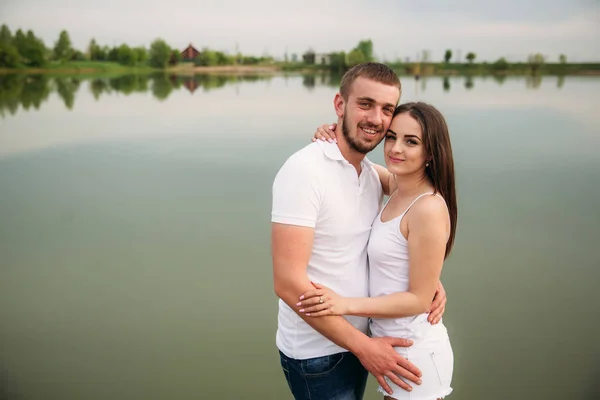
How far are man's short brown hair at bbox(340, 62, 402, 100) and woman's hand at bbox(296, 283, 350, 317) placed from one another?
805 millimetres

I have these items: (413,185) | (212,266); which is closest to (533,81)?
(212,266)

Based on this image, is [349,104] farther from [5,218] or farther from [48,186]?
[48,186]

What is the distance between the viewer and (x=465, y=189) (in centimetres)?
958

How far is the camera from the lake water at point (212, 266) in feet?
13.5

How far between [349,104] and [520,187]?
28.6ft

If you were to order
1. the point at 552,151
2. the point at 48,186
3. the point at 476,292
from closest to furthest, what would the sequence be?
the point at 476,292 < the point at 48,186 < the point at 552,151

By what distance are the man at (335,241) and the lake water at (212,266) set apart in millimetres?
1955

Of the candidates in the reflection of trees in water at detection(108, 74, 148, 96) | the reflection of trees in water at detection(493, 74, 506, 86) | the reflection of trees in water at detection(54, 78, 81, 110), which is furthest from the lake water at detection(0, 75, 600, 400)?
the reflection of trees in water at detection(493, 74, 506, 86)

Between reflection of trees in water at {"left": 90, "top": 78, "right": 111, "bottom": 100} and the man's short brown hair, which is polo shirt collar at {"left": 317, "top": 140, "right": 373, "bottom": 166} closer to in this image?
the man's short brown hair

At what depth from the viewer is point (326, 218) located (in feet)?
6.41

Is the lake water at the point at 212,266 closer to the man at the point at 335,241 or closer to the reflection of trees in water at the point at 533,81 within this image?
the man at the point at 335,241

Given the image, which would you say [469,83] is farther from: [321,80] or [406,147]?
[406,147]

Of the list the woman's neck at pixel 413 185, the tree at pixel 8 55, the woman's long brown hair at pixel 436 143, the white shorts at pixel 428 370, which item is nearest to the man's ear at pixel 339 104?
the woman's long brown hair at pixel 436 143

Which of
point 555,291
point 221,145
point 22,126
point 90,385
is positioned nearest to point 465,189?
point 555,291
